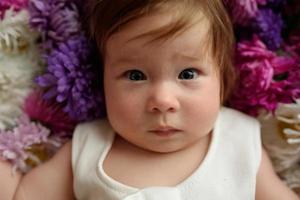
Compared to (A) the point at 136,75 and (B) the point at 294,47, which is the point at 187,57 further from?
(B) the point at 294,47

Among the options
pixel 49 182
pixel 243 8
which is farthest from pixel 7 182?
pixel 243 8

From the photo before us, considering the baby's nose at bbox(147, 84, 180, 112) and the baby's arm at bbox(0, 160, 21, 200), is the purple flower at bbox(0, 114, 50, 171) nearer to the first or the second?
the baby's arm at bbox(0, 160, 21, 200)

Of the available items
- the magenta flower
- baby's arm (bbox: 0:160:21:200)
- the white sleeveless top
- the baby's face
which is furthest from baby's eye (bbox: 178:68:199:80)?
baby's arm (bbox: 0:160:21:200)

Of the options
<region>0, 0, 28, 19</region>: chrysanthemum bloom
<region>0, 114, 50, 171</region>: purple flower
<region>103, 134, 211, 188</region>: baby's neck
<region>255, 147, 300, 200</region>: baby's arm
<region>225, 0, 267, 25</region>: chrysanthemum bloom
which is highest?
<region>0, 0, 28, 19</region>: chrysanthemum bloom

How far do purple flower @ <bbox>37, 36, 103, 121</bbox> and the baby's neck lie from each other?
103mm

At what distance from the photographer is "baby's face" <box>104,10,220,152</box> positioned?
1.00 meters

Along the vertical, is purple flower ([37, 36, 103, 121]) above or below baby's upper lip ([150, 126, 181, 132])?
above

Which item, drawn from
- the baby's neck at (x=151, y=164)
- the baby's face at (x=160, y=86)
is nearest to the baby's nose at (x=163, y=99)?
the baby's face at (x=160, y=86)

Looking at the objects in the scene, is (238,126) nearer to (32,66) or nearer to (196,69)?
(196,69)

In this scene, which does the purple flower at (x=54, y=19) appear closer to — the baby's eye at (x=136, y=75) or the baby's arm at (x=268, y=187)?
the baby's eye at (x=136, y=75)

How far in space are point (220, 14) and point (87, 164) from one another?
0.36 m

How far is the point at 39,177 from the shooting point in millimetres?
1107

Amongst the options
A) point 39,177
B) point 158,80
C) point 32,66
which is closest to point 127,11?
point 158,80

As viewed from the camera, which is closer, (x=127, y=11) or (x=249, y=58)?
(x=127, y=11)
